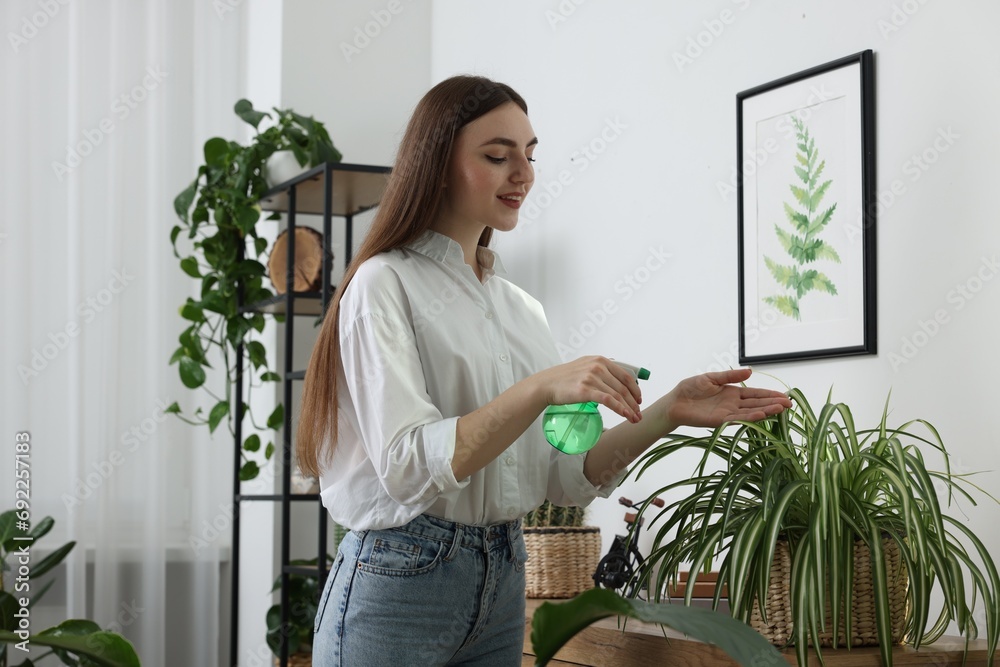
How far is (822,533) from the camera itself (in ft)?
4.75

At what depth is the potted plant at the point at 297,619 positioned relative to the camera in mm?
3326

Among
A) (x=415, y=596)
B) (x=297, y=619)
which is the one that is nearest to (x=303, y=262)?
(x=297, y=619)

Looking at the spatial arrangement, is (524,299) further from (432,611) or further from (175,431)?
(175,431)

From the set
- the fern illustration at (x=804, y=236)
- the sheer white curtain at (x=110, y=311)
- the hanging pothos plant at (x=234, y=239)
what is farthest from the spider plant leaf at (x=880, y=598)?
the sheer white curtain at (x=110, y=311)

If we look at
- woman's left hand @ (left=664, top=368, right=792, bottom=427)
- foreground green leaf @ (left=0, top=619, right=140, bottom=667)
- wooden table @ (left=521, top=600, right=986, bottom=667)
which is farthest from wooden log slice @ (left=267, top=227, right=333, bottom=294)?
foreground green leaf @ (left=0, top=619, right=140, bottom=667)

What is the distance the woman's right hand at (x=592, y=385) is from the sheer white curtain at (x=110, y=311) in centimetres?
290

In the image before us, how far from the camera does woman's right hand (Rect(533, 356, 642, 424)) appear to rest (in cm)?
119

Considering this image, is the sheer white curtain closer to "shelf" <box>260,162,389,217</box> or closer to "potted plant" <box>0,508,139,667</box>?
"potted plant" <box>0,508,139,667</box>

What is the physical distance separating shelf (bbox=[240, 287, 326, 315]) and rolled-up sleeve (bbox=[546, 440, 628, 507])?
1881 mm

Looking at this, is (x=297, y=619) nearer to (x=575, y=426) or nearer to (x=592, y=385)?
(x=575, y=426)

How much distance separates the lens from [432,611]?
131 cm

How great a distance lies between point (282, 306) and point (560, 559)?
152 cm

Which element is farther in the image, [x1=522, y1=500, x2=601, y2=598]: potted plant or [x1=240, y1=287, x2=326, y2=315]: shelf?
[x1=240, y1=287, x2=326, y2=315]: shelf

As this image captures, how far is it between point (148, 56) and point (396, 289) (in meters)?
2.94
